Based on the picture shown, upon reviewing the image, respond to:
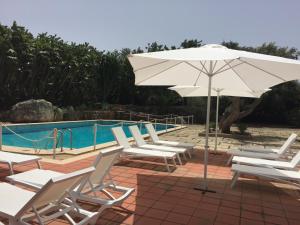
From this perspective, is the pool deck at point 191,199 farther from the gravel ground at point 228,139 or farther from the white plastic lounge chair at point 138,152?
the gravel ground at point 228,139

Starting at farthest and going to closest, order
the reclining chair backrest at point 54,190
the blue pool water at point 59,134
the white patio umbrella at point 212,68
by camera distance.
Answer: the blue pool water at point 59,134
the white patio umbrella at point 212,68
the reclining chair backrest at point 54,190

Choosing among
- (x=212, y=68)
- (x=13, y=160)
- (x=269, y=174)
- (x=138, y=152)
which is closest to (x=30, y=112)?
(x=138, y=152)

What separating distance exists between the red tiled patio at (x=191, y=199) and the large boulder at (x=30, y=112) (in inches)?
513

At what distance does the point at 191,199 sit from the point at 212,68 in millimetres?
2460

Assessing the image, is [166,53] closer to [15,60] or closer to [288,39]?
[15,60]

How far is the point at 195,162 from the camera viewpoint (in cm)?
823

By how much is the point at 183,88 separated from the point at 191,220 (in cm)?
710

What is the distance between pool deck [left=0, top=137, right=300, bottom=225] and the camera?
13.9 feet

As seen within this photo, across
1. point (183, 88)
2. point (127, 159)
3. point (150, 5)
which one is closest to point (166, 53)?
point (127, 159)

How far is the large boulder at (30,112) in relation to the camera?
19047 mm

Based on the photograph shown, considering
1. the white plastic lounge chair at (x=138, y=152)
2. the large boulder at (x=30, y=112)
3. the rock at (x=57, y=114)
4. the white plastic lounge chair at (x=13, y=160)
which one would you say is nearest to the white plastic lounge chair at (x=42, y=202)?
the white plastic lounge chair at (x=13, y=160)

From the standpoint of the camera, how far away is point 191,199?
5.09m

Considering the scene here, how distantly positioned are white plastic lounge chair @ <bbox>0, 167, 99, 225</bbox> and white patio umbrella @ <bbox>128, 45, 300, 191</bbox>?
7.78 ft

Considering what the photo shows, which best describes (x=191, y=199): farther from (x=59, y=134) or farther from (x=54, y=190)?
(x=59, y=134)
